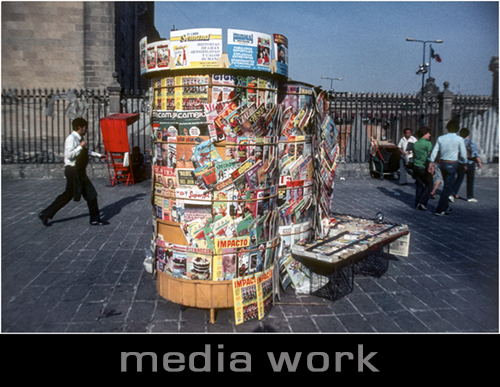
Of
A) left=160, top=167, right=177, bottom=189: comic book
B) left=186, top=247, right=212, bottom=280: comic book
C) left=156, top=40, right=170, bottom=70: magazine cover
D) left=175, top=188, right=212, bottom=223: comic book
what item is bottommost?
left=186, top=247, right=212, bottom=280: comic book

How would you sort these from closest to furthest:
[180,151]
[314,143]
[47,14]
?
[180,151]
[314,143]
[47,14]

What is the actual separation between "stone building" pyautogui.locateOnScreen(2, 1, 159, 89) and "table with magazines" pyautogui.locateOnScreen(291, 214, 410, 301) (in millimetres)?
16351

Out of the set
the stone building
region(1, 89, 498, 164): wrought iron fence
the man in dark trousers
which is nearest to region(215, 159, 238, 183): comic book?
the man in dark trousers

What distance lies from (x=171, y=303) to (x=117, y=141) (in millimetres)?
8915

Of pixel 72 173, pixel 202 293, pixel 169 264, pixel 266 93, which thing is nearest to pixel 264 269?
pixel 202 293

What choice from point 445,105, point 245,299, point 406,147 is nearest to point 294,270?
point 245,299

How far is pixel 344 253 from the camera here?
4133mm

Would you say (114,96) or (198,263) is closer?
(198,263)

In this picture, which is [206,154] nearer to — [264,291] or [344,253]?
[264,291]

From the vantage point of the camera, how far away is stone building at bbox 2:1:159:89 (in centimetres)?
1794

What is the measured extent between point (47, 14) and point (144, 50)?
17.5m

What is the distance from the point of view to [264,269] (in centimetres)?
396

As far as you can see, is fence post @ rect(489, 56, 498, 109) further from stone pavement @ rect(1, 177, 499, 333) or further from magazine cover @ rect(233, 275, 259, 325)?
magazine cover @ rect(233, 275, 259, 325)

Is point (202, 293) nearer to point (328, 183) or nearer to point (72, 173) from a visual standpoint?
point (328, 183)
